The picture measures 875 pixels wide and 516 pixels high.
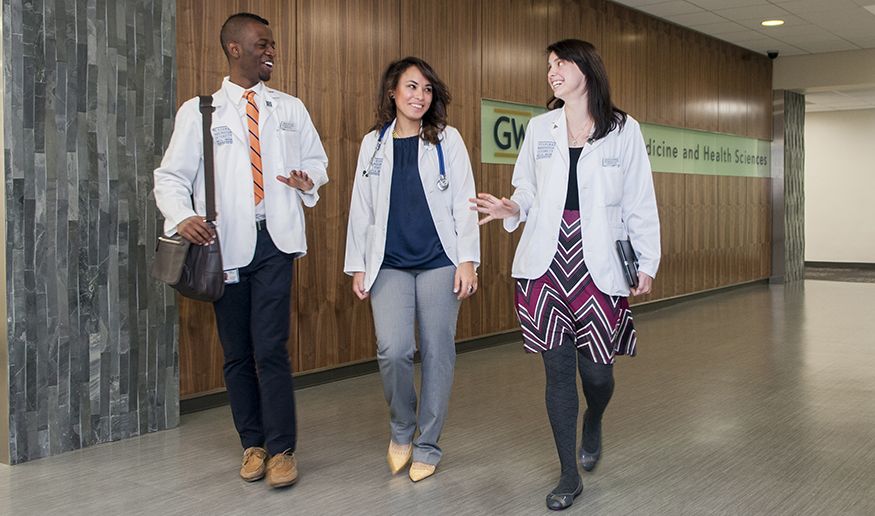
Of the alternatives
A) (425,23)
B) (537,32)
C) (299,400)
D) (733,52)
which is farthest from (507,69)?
(733,52)

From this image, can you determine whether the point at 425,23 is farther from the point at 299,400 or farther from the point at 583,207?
the point at 583,207

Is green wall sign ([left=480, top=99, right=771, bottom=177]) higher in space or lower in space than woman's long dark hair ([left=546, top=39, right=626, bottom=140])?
higher

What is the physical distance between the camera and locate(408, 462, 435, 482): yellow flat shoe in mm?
3770

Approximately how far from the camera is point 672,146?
10797 millimetres

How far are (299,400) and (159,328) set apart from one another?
3.67 feet

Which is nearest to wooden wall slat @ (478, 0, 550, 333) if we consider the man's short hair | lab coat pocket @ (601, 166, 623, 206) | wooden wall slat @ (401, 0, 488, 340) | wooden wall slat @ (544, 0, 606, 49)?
wooden wall slat @ (401, 0, 488, 340)

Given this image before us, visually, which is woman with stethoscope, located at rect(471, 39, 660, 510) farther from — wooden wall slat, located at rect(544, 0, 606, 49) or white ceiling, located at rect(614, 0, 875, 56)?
white ceiling, located at rect(614, 0, 875, 56)

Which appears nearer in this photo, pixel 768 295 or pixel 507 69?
pixel 507 69

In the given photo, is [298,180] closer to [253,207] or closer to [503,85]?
[253,207]

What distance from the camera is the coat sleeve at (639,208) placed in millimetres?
3482

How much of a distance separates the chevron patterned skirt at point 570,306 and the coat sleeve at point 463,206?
0.35 m

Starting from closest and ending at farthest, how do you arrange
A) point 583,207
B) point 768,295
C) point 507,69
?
1. point 583,207
2. point 507,69
3. point 768,295

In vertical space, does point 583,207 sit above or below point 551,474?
above

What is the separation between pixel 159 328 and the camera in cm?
458
